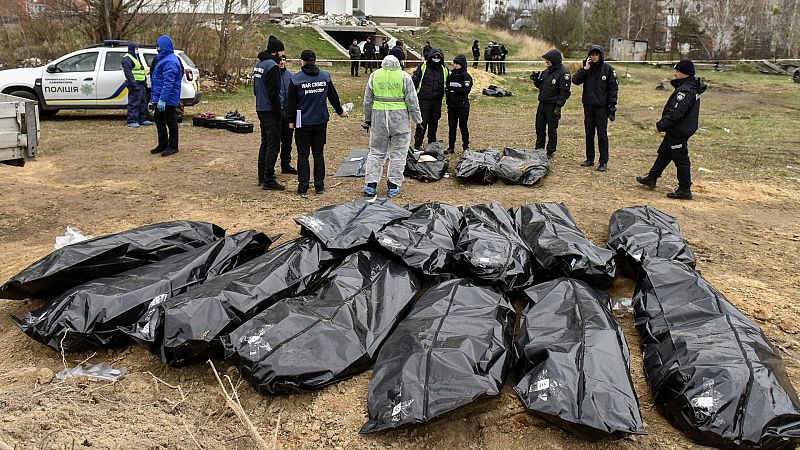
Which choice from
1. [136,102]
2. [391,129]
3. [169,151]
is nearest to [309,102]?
[391,129]

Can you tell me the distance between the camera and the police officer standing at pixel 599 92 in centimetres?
758

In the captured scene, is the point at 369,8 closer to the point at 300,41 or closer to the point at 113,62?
the point at 300,41

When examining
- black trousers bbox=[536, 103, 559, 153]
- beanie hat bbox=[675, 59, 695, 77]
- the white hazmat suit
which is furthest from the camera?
black trousers bbox=[536, 103, 559, 153]

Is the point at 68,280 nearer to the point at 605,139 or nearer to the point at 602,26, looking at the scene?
the point at 605,139

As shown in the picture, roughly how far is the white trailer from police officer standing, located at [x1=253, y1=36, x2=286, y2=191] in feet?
8.01

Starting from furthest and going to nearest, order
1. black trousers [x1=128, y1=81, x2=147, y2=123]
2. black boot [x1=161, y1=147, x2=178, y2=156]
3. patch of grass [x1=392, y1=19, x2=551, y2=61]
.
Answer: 1. patch of grass [x1=392, y1=19, x2=551, y2=61]
2. black trousers [x1=128, y1=81, x2=147, y2=123]
3. black boot [x1=161, y1=147, x2=178, y2=156]

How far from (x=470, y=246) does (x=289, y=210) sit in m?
2.63

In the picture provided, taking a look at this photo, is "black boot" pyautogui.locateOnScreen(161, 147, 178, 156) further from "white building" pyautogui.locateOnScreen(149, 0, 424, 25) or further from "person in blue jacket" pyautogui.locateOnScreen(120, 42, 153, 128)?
"white building" pyautogui.locateOnScreen(149, 0, 424, 25)

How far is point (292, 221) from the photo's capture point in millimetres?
5758

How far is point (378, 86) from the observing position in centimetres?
632

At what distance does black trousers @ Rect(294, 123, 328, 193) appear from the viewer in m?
6.45

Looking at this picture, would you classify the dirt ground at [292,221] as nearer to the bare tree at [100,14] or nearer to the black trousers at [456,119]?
the black trousers at [456,119]

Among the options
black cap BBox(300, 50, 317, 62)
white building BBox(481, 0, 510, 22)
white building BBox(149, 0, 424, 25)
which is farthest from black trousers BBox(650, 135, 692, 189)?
white building BBox(481, 0, 510, 22)

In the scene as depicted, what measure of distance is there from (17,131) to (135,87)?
669 cm
